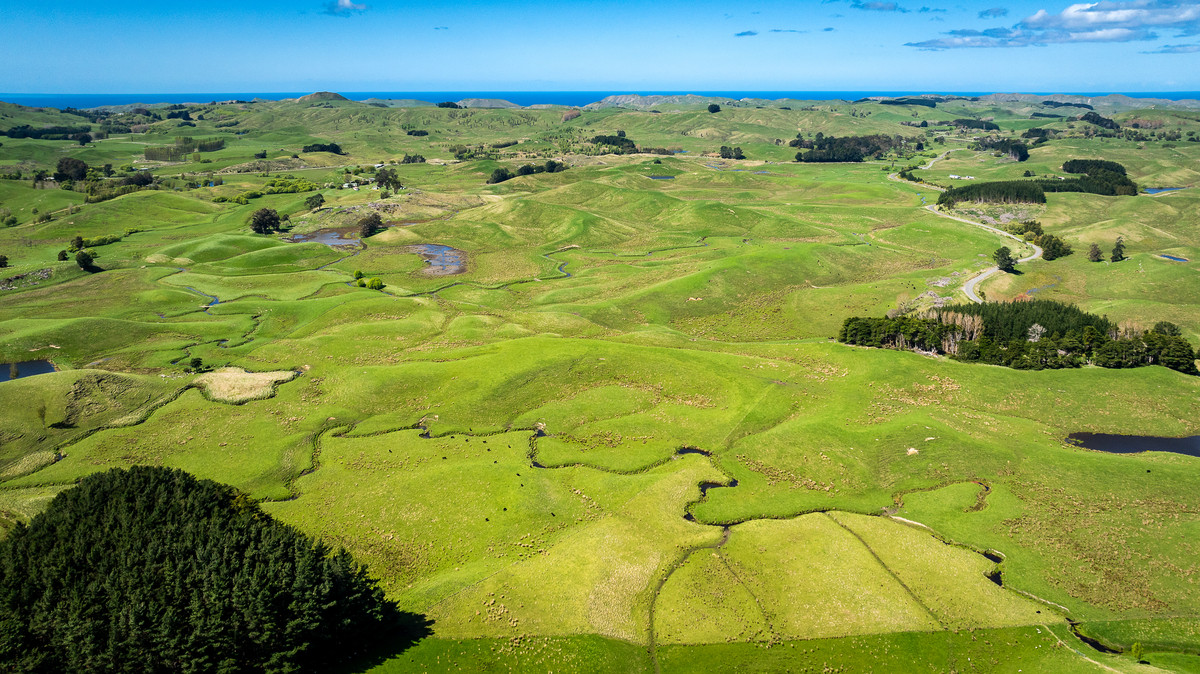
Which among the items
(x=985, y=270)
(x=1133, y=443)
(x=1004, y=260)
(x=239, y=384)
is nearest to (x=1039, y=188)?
(x=1004, y=260)

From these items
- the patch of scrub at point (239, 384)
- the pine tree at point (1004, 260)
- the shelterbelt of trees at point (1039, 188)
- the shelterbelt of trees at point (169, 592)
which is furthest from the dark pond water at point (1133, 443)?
the shelterbelt of trees at point (1039, 188)

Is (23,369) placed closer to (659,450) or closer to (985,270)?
(659,450)

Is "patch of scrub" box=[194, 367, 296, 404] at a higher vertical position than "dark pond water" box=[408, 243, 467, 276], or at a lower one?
lower

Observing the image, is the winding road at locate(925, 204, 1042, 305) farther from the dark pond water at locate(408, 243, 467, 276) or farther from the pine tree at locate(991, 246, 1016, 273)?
the dark pond water at locate(408, 243, 467, 276)

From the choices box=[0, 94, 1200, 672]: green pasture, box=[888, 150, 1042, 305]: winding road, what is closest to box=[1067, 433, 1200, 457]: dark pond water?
box=[0, 94, 1200, 672]: green pasture

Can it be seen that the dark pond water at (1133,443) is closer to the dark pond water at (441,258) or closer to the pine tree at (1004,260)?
the pine tree at (1004,260)

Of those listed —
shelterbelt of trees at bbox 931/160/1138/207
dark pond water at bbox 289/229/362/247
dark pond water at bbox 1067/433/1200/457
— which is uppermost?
shelterbelt of trees at bbox 931/160/1138/207
